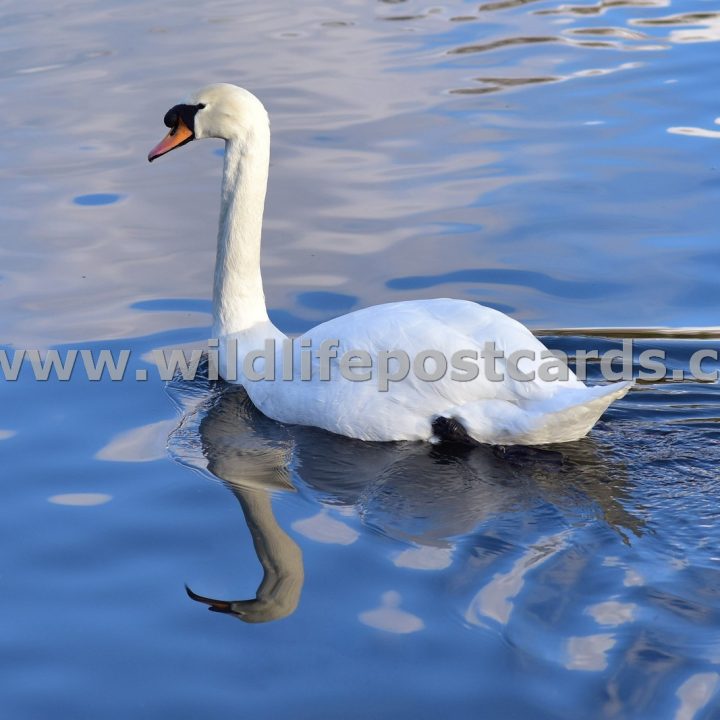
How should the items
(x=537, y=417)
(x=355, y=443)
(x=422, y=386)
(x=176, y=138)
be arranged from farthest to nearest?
(x=176, y=138)
(x=355, y=443)
(x=422, y=386)
(x=537, y=417)

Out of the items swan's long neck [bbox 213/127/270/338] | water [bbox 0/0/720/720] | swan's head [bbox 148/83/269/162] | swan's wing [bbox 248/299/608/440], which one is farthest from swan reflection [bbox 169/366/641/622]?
swan's head [bbox 148/83/269/162]

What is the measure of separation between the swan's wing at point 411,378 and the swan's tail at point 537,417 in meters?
0.05

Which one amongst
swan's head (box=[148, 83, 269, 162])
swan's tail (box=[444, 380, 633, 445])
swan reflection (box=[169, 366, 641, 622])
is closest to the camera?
swan reflection (box=[169, 366, 641, 622])

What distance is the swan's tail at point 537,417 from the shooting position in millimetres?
6152

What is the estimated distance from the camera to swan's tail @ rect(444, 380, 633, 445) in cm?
615

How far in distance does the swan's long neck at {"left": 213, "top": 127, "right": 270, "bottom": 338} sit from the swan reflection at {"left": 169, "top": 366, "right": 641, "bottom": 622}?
30.2 inches

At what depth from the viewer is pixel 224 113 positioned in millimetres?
7613

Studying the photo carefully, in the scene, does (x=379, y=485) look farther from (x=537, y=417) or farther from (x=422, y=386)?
(x=537, y=417)

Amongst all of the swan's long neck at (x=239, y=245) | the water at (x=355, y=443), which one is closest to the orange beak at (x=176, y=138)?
the swan's long neck at (x=239, y=245)

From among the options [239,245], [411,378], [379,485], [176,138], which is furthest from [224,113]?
[379,485]

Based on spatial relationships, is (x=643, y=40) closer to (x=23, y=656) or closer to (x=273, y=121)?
(x=273, y=121)

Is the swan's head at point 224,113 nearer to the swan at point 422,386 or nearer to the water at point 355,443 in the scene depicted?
the swan at point 422,386

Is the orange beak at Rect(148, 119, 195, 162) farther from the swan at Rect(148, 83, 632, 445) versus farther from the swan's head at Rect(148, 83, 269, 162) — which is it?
the swan at Rect(148, 83, 632, 445)

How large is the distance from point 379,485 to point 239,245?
2.13m
